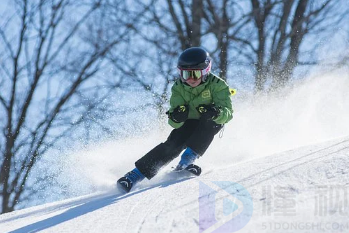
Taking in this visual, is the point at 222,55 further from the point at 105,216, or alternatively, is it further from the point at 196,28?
the point at 105,216

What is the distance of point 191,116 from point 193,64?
59cm

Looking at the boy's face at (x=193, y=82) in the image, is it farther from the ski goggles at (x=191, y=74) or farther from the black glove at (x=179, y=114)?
the black glove at (x=179, y=114)

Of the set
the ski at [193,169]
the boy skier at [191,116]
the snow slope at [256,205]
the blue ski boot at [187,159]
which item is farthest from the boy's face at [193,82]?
the snow slope at [256,205]

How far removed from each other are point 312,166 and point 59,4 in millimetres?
11033

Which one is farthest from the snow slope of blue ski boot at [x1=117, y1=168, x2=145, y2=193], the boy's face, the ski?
the boy's face

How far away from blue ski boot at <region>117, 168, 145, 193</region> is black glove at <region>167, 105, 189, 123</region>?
64 cm

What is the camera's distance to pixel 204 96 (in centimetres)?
493

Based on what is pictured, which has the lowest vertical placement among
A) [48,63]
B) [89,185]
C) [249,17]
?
[89,185]

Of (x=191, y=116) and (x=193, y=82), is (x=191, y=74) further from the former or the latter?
(x=191, y=116)

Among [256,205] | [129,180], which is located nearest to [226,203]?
[256,205]

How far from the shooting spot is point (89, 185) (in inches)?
217

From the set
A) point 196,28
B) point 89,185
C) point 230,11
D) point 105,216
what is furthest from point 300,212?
point 230,11

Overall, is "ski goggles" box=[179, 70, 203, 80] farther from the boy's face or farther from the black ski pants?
the black ski pants

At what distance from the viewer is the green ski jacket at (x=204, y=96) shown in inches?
192
